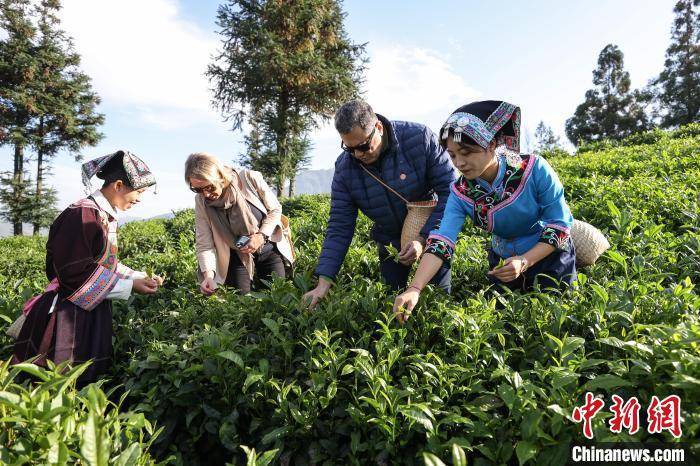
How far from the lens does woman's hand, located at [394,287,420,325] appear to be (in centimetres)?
208

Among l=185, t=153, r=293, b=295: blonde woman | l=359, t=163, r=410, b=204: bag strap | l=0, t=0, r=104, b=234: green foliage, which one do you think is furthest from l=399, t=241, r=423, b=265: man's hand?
l=0, t=0, r=104, b=234: green foliage

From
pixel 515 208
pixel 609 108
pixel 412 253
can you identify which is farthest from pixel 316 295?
pixel 609 108

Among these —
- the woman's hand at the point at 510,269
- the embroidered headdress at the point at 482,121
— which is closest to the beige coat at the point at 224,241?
the embroidered headdress at the point at 482,121

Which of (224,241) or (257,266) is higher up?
(224,241)

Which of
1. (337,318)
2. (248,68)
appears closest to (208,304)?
(337,318)

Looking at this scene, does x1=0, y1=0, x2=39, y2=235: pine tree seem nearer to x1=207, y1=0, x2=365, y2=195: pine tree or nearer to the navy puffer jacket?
x1=207, y1=0, x2=365, y2=195: pine tree

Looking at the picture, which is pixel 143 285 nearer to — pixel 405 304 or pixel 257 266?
pixel 257 266

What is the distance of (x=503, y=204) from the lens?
2314mm

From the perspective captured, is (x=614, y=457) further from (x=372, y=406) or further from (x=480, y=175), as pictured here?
(x=480, y=175)

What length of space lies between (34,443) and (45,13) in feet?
107

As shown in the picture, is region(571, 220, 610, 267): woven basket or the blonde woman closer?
region(571, 220, 610, 267): woven basket

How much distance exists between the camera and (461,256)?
3438 mm

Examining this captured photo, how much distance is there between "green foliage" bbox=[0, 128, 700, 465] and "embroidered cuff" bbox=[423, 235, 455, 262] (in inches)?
9.6

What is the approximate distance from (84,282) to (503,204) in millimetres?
2550
